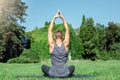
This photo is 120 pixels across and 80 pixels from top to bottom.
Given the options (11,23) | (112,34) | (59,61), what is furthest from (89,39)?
(59,61)

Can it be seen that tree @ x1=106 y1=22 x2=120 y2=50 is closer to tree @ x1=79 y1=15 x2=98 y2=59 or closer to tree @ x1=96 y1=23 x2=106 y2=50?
tree @ x1=96 y1=23 x2=106 y2=50

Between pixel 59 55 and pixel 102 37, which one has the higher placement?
pixel 102 37

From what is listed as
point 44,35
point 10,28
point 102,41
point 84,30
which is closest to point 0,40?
point 10,28

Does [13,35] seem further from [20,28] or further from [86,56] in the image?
[86,56]

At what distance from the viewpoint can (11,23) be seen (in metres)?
52.0

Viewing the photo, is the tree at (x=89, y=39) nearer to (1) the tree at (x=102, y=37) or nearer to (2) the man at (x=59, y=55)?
(1) the tree at (x=102, y=37)

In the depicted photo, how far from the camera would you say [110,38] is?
266ft

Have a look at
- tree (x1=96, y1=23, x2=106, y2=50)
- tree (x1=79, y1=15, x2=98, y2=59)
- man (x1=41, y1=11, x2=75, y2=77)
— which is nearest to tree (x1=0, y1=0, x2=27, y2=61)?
tree (x1=79, y1=15, x2=98, y2=59)

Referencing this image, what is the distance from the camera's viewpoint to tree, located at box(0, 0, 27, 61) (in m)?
51.7

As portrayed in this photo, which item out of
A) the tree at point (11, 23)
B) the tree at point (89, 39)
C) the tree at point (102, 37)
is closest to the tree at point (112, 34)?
the tree at point (102, 37)

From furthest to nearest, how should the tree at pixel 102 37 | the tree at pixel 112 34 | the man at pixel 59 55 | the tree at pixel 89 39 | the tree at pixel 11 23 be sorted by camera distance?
the tree at pixel 112 34 → the tree at pixel 102 37 → the tree at pixel 89 39 → the tree at pixel 11 23 → the man at pixel 59 55

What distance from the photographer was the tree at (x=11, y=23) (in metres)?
51.7

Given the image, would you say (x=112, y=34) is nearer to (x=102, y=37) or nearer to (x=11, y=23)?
(x=102, y=37)

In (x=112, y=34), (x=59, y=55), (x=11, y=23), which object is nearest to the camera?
(x=59, y=55)
